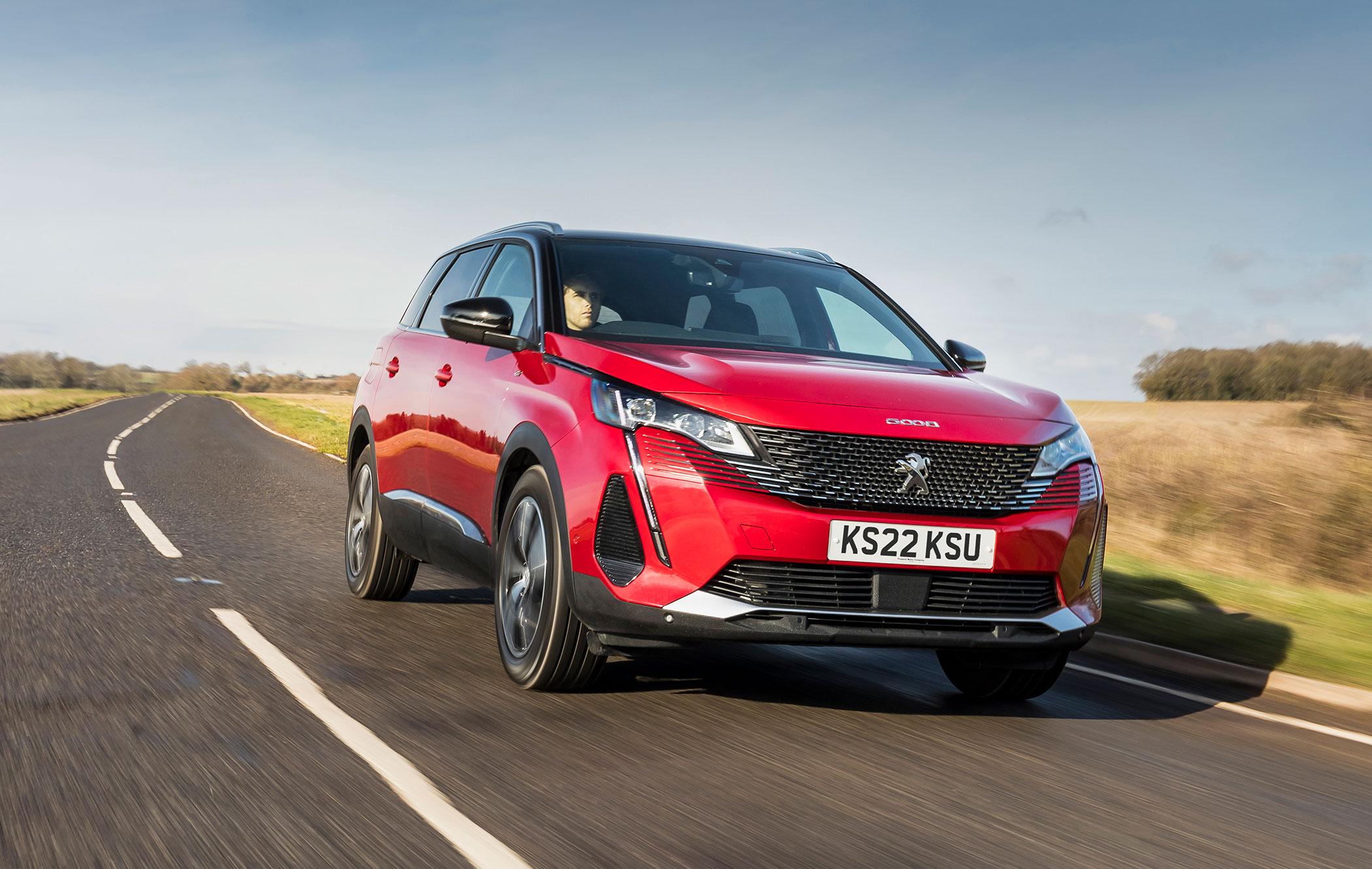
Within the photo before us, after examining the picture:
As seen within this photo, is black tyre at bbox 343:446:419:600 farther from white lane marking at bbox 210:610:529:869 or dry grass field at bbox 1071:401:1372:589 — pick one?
dry grass field at bbox 1071:401:1372:589

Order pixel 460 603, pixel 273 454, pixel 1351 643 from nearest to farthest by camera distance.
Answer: pixel 1351 643, pixel 460 603, pixel 273 454

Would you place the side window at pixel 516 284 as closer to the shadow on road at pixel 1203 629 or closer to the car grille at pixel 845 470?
the car grille at pixel 845 470

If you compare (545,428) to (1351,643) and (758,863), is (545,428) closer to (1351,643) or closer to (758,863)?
(758,863)

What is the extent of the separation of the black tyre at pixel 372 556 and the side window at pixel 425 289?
2.69 ft

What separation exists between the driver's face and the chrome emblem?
155 cm

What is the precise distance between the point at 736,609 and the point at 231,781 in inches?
64.6

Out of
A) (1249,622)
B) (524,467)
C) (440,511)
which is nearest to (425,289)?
(440,511)

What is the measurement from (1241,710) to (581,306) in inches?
134

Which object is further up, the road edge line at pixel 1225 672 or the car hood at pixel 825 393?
→ the car hood at pixel 825 393

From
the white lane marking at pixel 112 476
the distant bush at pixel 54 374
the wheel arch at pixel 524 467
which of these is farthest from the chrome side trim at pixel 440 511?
the distant bush at pixel 54 374

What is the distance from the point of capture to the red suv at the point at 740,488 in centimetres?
433

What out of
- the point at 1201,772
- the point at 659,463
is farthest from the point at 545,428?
the point at 1201,772

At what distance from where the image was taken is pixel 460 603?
24.5 ft

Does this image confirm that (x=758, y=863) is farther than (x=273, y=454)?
No
